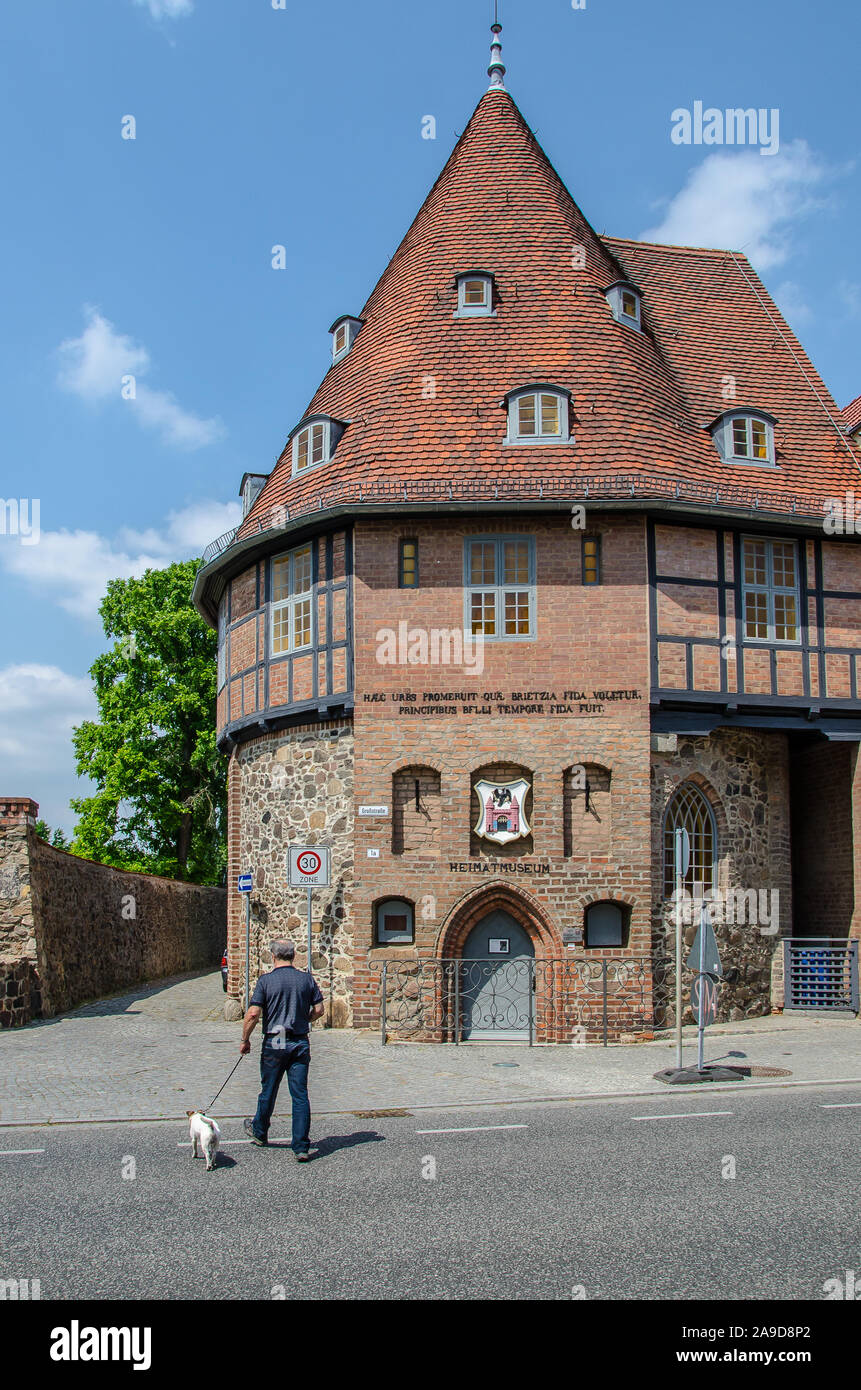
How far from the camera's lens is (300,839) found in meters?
19.2

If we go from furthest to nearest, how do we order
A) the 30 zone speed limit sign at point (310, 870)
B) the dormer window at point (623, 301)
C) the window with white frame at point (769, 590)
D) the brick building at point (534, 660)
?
1. the dormer window at point (623, 301)
2. the window with white frame at point (769, 590)
3. the brick building at point (534, 660)
4. the 30 zone speed limit sign at point (310, 870)

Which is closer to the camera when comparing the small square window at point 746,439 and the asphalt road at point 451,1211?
the asphalt road at point 451,1211

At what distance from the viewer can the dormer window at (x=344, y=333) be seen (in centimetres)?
2320

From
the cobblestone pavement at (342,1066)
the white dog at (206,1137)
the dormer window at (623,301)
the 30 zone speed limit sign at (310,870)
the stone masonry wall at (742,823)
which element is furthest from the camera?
the dormer window at (623,301)

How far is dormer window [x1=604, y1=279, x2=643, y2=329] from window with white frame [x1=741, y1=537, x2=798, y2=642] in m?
5.19

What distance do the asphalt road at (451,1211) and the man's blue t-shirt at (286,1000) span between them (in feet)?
3.16

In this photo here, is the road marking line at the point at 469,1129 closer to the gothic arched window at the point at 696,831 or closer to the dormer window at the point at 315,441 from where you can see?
the gothic arched window at the point at 696,831

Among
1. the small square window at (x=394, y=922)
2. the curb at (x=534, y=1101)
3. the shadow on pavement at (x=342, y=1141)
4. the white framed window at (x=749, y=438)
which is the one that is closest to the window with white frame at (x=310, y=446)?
the white framed window at (x=749, y=438)

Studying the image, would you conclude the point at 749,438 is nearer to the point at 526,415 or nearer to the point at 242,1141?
the point at 526,415

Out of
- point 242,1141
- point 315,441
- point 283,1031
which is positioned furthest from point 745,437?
point 242,1141

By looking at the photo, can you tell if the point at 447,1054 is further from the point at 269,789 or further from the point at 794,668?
the point at 794,668
